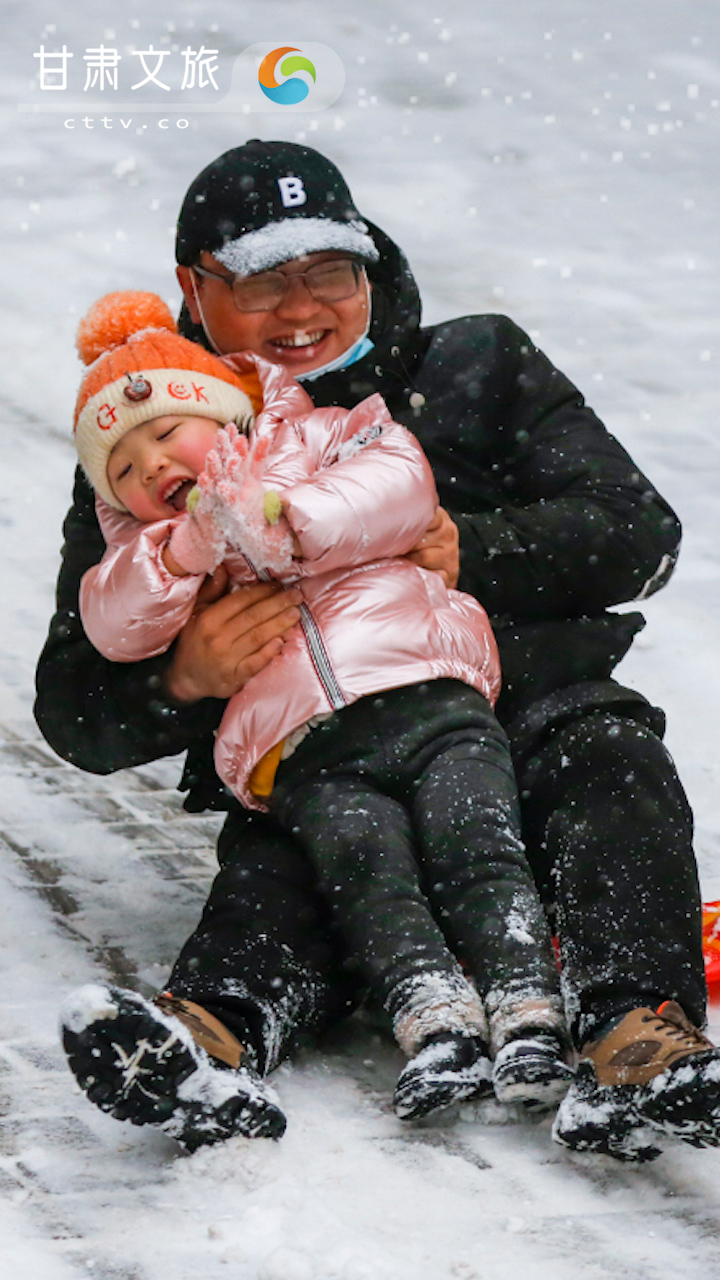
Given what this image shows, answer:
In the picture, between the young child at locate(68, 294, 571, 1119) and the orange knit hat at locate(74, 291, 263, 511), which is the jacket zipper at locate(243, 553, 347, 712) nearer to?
the young child at locate(68, 294, 571, 1119)

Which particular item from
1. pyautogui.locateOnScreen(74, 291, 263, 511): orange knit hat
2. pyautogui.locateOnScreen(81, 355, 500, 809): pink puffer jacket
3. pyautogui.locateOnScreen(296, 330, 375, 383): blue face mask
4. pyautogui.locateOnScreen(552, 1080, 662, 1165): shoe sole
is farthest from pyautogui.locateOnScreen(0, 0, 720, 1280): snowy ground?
pyautogui.locateOnScreen(296, 330, 375, 383): blue face mask

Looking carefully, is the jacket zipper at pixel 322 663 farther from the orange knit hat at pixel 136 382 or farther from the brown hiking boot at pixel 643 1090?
the brown hiking boot at pixel 643 1090

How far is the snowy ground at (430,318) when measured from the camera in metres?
2.24

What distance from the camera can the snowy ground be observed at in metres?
2.24

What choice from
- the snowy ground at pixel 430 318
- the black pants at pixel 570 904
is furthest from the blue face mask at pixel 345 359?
the snowy ground at pixel 430 318

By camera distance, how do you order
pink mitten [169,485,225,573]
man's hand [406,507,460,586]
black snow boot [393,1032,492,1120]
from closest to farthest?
black snow boot [393,1032,492,1120] → pink mitten [169,485,225,573] → man's hand [406,507,460,586]

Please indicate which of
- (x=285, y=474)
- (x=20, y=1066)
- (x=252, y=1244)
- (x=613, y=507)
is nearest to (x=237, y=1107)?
(x=252, y=1244)

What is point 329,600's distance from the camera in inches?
112

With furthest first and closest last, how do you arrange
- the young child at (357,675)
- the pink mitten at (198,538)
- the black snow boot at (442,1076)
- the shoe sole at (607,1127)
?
1. the pink mitten at (198,538)
2. the young child at (357,675)
3. the black snow boot at (442,1076)
4. the shoe sole at (607,1127)

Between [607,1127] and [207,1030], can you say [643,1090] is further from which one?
[207,1030]

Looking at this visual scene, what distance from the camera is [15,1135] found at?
2.47 m

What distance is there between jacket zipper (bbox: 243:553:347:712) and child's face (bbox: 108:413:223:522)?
179 millimetres

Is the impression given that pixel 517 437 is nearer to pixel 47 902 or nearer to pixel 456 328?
pixel 456 328

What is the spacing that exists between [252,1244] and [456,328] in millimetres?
1835
